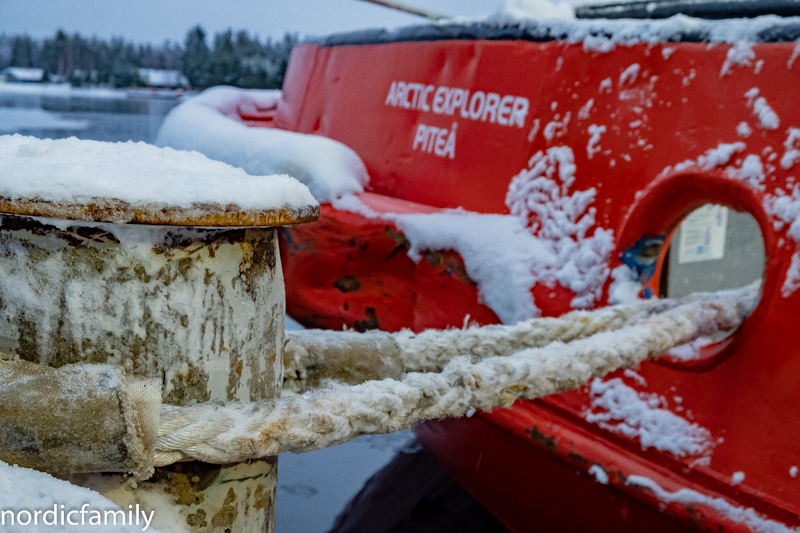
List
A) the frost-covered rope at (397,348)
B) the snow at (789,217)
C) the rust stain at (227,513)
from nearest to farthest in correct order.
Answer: the rust stain at (227,513) → the frost-covered rope at (397,348) → the snow at (789,217)

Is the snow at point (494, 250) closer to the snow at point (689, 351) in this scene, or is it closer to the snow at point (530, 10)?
the snow at point (689, 351)

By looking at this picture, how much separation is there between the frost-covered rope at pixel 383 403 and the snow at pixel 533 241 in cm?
39

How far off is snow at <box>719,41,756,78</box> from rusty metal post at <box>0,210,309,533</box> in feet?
3.28

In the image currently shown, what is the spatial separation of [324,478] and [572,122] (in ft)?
4.73

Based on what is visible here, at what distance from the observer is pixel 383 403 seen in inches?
32.7

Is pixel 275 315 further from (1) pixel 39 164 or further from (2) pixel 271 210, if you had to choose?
(1) pixel 39 164

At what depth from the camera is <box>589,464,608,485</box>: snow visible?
147cm

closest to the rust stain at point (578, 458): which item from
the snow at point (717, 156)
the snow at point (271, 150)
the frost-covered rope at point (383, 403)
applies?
the frost-covered rope at point (383, 403)

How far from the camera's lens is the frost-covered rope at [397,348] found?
1045mm

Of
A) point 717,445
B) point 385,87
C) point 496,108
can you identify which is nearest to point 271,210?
point 717,445

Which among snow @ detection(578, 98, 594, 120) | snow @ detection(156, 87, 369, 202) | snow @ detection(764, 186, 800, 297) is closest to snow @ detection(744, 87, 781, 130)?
snow @ detection(764, 186, 800, 297)

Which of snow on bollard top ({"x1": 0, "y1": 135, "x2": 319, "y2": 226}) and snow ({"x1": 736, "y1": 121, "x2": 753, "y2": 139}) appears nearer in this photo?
snow on bollard top ({"x1": 0, "y1": 135, "x2": 319, "y2": 226})

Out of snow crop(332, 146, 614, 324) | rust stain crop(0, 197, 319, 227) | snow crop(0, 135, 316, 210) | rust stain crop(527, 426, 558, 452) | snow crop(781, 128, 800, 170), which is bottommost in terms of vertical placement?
rust stain crop(527, 426, 558, 452)

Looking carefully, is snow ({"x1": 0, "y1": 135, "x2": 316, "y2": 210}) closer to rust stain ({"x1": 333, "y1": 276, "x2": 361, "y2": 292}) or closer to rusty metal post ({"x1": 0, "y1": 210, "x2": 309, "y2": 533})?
rusty metal post ({"x1": 0, "y1": 210, "x2": 309, "y2": 533})
